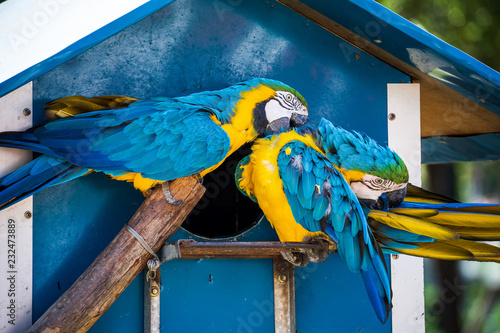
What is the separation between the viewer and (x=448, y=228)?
2777mm

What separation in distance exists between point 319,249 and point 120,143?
3.11ft

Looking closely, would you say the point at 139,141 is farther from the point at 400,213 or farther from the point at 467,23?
the point at 467,23

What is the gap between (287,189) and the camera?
2682mm

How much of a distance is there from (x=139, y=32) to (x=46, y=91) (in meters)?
0.51

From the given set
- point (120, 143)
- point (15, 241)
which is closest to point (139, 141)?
point (120, 143)

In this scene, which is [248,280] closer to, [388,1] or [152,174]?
[152,174]

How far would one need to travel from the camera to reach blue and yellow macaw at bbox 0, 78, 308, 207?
248cm

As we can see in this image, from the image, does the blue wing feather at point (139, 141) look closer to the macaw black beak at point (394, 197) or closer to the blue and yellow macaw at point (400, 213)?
the blue and yellow macaw at point (400, 213)

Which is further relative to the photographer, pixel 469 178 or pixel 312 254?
pixel 469 178

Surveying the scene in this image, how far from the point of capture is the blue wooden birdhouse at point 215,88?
2666 millimetres

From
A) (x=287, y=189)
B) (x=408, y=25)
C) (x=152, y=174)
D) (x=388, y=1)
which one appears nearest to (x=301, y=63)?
(x=408, y=25)

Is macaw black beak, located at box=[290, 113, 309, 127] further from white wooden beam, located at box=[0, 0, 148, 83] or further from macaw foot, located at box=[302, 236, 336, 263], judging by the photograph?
white wooden beam, located at box=[0, 0, 148, 83]

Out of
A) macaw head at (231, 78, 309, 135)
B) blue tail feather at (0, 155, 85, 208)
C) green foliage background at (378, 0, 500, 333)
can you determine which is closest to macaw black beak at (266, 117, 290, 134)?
macaw head at (231, 78, 309, 135)

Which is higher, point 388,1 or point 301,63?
point 388,1
